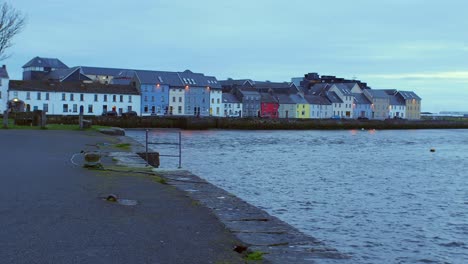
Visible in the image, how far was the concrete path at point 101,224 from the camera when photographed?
774 centimetres

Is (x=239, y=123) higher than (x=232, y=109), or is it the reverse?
(x=232, y=109)

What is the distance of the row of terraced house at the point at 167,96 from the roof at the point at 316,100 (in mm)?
317

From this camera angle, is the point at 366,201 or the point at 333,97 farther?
the point at 333,97

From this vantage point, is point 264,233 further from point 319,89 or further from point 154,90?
point 319,89

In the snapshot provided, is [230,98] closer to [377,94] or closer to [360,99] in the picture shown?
[360,99]

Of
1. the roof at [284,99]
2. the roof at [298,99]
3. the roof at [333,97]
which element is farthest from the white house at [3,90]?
the roof at [333,97]

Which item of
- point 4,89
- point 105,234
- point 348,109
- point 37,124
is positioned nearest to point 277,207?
point 105,234

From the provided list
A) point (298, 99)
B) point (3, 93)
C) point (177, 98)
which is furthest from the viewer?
point (298, 99)

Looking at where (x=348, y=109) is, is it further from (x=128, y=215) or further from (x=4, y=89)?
(x=128, y=215)

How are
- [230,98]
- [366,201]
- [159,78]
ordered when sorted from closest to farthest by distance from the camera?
[366,201], [159,78], [230,98]

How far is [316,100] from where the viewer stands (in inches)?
7003

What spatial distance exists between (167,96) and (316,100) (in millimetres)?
56747

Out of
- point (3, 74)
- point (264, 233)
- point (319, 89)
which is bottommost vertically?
point (264, 233)

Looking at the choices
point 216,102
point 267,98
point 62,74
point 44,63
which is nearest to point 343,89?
point 267,98
